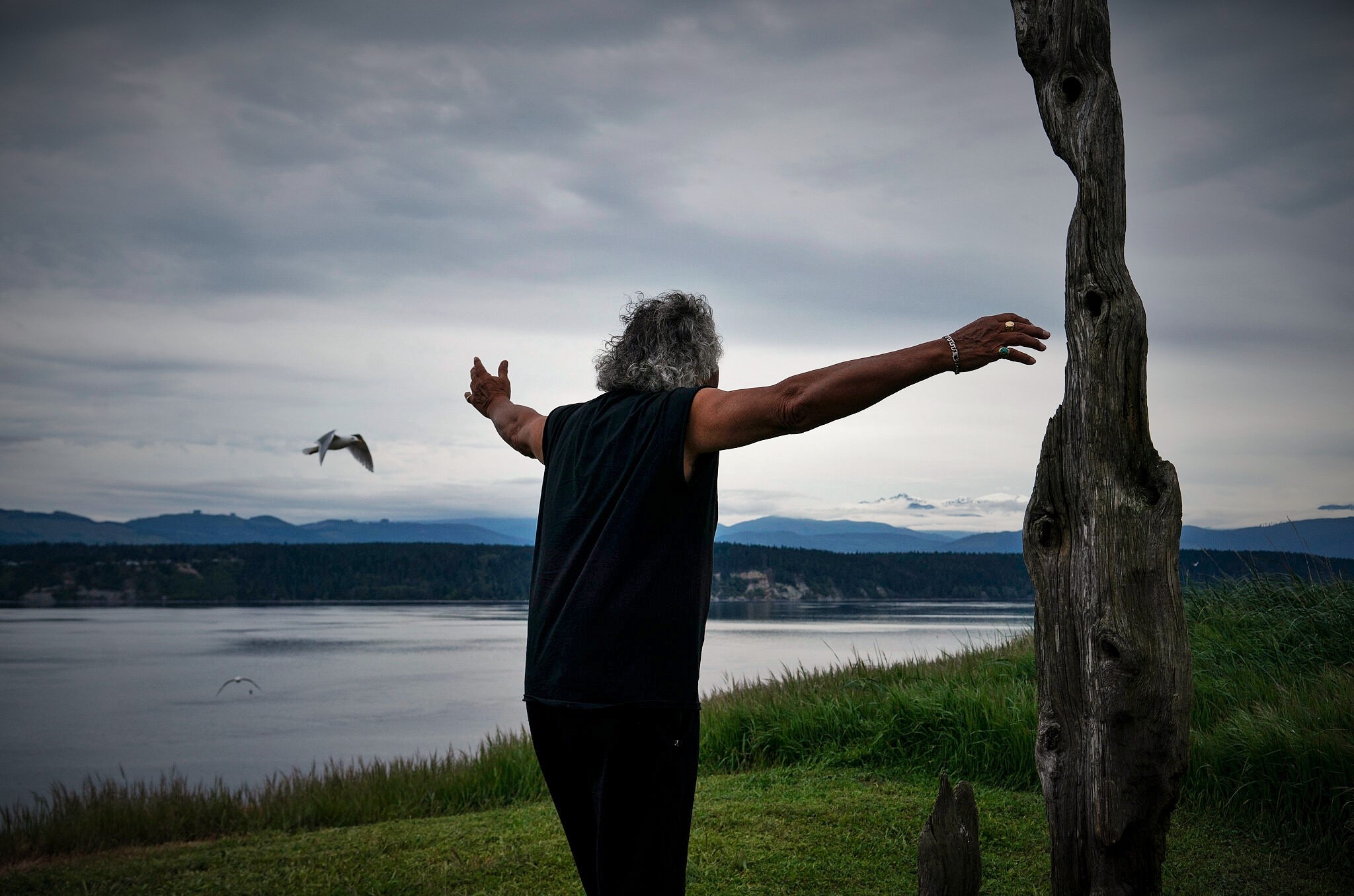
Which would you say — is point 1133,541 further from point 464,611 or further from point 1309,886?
point 464,611

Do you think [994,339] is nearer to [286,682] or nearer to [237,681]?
[237,681]

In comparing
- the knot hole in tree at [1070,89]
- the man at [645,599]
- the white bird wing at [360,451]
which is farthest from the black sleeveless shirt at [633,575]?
the white bird wing at [360,451]

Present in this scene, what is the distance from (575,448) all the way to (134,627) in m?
60.4

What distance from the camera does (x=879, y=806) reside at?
17.6 feet

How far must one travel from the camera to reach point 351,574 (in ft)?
279

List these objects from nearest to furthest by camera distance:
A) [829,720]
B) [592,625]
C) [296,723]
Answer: [592,625], [829,720], [296,723]

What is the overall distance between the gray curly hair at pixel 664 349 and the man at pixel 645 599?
15 centimetres

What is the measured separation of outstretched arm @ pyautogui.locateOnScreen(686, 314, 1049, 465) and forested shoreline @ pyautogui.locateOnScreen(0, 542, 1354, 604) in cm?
7082

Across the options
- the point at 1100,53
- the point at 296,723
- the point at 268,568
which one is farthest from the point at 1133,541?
the point at 268,568

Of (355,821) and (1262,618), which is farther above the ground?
(1262,618)

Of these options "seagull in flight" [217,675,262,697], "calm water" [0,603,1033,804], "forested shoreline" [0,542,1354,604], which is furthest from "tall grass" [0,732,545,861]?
"forested shoreline" [0,542,1354,604]

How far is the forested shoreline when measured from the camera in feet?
246

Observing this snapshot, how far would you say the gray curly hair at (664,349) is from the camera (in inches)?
103

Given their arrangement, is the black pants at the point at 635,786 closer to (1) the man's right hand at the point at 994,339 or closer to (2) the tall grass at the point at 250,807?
(1) the man's right hand at the point at 994,339
